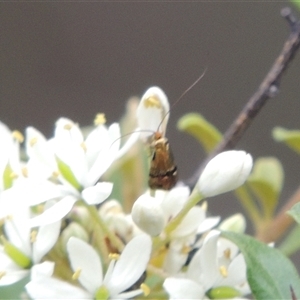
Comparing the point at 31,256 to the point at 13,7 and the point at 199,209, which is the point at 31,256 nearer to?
the point at 199,209

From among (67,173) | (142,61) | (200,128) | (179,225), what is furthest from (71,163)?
(142,61)

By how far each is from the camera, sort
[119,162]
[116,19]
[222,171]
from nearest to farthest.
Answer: [222,171]
[119,162]
[116,19]

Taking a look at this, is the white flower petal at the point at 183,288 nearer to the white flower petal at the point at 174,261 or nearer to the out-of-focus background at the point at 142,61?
the white flower petal at the point at 174,261

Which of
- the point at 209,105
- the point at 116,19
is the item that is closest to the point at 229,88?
the point at 209,105

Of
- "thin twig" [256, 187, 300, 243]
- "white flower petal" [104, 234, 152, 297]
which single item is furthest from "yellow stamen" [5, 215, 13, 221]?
"thin twig" [256, 187, 300, 243]

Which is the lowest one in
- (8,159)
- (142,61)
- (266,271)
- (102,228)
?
(266,271)

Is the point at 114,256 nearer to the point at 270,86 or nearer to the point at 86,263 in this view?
the point at 86,263
